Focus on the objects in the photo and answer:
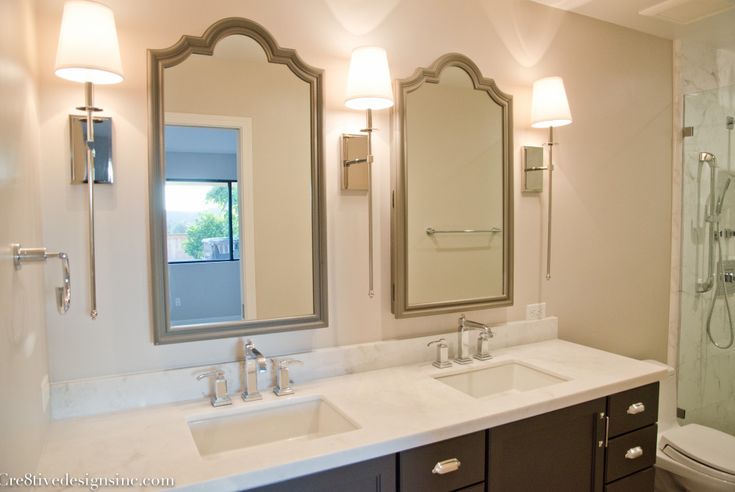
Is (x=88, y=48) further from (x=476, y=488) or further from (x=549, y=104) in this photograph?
(x=549, y=104)

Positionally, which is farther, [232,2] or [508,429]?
[232,2]

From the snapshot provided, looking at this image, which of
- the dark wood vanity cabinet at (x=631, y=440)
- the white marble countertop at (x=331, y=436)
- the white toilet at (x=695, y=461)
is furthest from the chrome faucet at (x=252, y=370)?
the white toilet at (x=695, y=461)

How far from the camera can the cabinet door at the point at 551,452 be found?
1.57 meters

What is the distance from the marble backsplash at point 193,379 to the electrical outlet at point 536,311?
375 mm

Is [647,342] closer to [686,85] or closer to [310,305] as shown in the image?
[686,85]

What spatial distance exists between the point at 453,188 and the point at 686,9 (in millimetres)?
1551

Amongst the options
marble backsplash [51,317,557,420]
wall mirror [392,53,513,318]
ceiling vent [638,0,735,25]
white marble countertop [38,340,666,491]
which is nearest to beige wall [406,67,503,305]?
wall mirror [392,53,513,318]

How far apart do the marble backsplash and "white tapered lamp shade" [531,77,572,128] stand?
1.04 meters

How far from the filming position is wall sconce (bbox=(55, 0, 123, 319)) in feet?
4.44

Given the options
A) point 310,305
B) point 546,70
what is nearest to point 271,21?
point 310,305

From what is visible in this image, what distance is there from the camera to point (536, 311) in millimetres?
2439

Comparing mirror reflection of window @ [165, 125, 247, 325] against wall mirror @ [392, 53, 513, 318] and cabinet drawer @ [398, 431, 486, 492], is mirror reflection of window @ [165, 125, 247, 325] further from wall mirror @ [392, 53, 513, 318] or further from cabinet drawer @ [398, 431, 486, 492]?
cabinet drawer @ [398, 431, 486, 492]

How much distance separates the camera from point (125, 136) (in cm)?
158

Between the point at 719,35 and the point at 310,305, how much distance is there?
2870 millimetres
